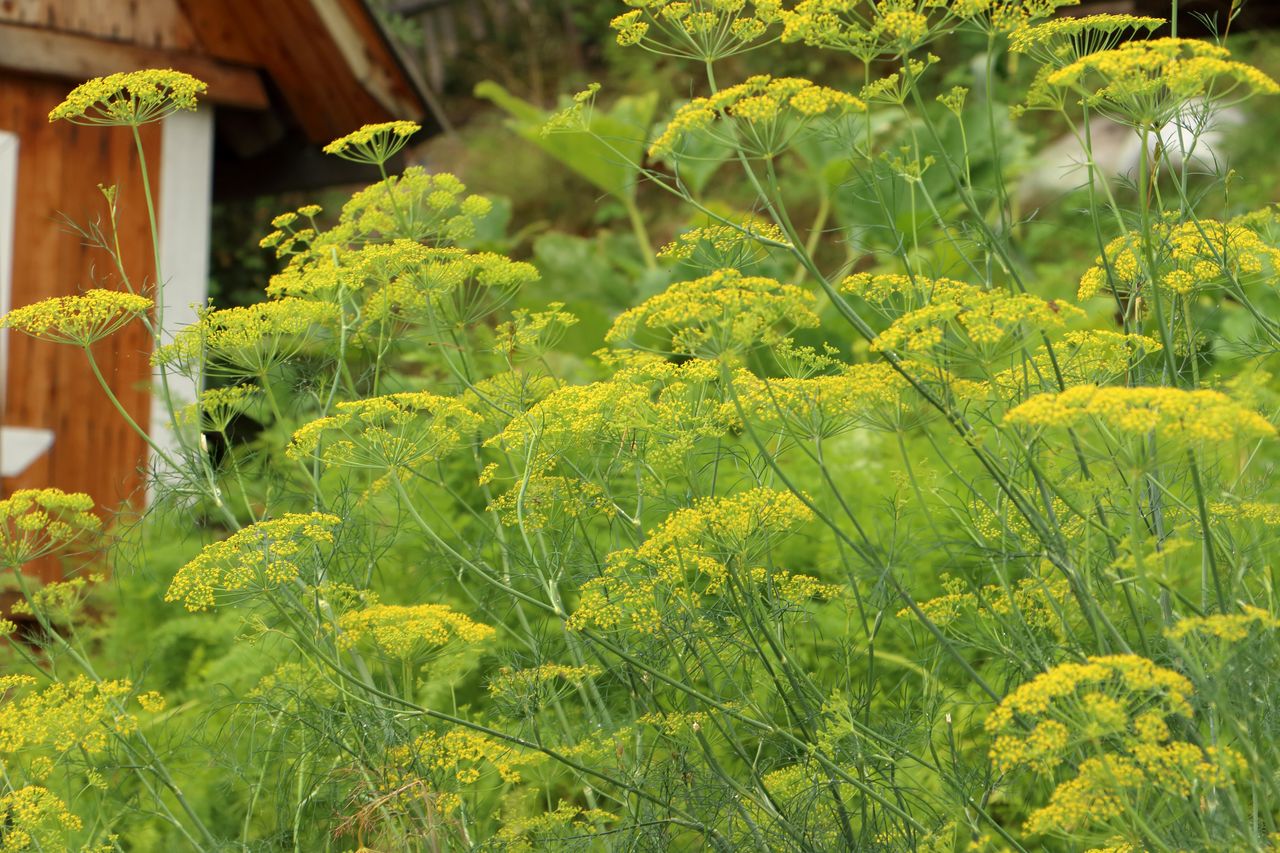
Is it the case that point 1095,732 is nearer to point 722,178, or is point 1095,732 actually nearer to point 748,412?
point 748,412

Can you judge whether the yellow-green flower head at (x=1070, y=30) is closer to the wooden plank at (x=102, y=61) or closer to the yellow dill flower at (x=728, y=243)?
the yellow dill flower at (x=728, y=243)

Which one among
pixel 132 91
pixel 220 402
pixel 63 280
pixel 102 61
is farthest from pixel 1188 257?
pixel 102 61

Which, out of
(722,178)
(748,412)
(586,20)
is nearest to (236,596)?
(748,412)

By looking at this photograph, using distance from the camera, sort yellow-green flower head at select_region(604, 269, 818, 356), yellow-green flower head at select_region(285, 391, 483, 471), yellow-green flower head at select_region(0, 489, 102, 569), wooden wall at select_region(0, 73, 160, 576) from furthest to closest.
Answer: wooden wall at select_region(0, 73, 160, 576) < yellow-green flower head at select_region(0, 489, 102, 569) < yellow-green flower head at select_region(285, 391, 483, 471) < yellow-green flower head at select_region(604, 269, 818, 356)

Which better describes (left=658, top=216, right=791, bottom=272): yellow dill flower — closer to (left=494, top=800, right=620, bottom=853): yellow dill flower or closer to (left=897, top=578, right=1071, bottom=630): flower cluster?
(left=897, top=578, right=1071, bottom=630): flower cluster

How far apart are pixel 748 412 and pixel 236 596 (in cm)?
132

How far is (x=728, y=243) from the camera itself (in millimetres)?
2541

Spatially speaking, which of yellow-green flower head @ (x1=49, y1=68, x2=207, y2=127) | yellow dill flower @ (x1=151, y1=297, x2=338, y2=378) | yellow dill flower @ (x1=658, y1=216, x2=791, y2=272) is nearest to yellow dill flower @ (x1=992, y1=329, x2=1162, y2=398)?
yellow dill flower @ (x1=658, y1=216, x2=791, y2=272)

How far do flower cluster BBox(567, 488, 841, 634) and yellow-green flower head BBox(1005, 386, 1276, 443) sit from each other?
2.34 ft

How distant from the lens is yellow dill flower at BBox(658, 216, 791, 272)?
2429mm

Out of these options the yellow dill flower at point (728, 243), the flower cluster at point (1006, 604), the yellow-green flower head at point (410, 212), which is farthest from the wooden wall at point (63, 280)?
the flower cluster at point (1006, 604)

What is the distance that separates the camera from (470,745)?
266 centimetres

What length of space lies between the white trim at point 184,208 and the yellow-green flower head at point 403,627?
4949 mm

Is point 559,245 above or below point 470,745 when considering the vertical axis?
above
